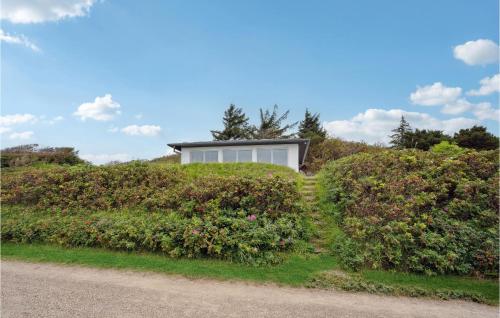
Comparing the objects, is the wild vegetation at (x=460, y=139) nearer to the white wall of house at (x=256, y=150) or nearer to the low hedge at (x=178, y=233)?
the white wall of house at (x=256, y=150)

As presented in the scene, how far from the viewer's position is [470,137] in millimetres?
19609

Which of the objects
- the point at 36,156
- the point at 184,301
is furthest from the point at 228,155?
the point at 184,301

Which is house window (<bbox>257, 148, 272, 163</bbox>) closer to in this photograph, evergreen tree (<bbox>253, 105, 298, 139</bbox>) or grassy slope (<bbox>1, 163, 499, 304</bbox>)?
grassy slope (<bbox>1, 163, 499, 304</bbox>)

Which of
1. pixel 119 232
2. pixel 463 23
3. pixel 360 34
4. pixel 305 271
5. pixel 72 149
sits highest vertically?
pixel 360 34

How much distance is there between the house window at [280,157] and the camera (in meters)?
16.1

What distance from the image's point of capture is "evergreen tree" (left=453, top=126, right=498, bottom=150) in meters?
19.2

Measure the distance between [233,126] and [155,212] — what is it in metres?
28.3

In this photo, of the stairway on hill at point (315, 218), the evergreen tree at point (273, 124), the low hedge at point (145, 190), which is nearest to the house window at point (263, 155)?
the stairway on hill at point (315, 218)

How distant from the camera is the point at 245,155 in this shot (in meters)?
16.6

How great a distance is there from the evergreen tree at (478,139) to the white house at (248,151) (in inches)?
527

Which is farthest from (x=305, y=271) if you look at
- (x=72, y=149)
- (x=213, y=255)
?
(x=72, y=149)

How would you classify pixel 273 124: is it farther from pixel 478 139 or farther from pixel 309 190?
pixel 309 190

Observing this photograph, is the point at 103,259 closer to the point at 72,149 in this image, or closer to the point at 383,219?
the point at 383,219

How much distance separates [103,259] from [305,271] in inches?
161
